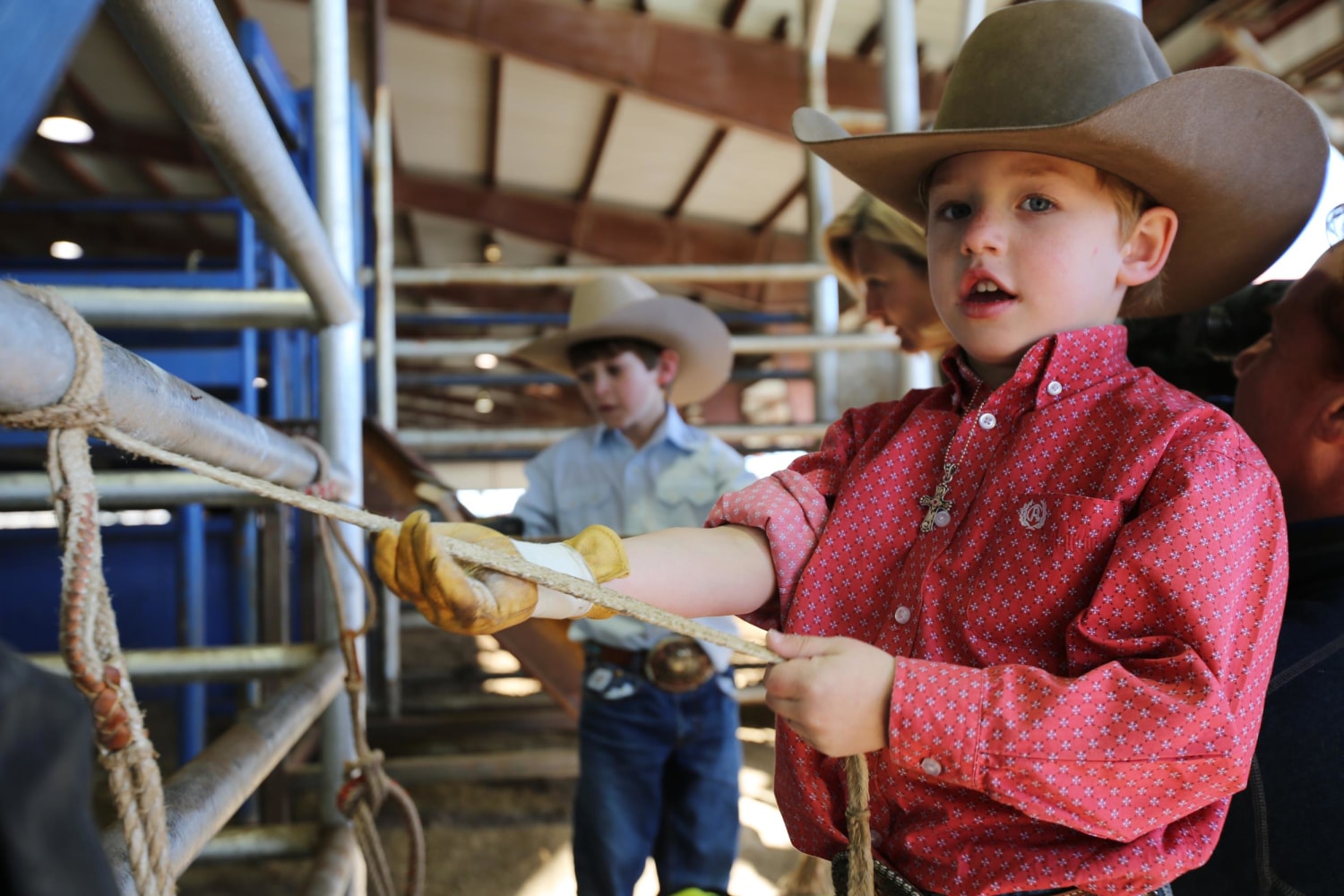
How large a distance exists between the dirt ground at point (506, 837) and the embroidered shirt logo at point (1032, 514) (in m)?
1.43

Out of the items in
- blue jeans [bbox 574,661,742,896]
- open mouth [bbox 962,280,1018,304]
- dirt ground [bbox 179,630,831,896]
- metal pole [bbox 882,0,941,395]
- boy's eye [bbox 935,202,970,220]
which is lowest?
dirt ground [bbox 179,630,831,896]

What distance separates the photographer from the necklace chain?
84cm

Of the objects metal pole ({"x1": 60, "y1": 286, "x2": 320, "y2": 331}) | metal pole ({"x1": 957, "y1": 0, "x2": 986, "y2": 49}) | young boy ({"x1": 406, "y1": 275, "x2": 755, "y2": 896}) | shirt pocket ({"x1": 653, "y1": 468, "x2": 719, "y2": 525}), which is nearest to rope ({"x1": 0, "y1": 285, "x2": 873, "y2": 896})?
metal pole ({"x1": 60, "y1": 286, "x2": 320, "y2": 331})

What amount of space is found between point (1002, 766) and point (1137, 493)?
0.72ft

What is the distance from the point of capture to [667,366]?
7.11ft

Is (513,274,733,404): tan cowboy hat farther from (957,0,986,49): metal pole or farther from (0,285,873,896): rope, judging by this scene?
(0,285,873,896): rope

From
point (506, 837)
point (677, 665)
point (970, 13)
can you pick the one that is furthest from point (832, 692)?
point (506, 837)

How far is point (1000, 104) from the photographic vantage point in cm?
88

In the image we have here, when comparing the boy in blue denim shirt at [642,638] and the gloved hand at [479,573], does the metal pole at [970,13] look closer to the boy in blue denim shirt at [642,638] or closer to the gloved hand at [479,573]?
the boy in blue denim shirt at [642,638]

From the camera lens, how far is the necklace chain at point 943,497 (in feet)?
2.74

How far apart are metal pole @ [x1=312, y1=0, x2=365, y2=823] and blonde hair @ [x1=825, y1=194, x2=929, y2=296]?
0.81 meters

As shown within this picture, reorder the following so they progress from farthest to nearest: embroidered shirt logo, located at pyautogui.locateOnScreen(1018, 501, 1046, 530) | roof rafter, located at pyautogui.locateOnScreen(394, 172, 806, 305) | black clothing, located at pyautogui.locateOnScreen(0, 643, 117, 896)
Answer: roof rafter, located at pyautogui.locateOnScreen(394, 172, 806, 305) → embroidered shirt logo, located at pyautogui.locateOnScreen(1018, 501, 1046, 530) → black clothing, located at pyautogui.locateOnScreen(0, 643, 117, 896)

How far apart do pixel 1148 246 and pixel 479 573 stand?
0.66 m

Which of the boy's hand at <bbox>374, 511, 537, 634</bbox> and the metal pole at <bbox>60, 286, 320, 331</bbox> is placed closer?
the boy's hand at <bbox>374, 511, 537, 634</bbox>
